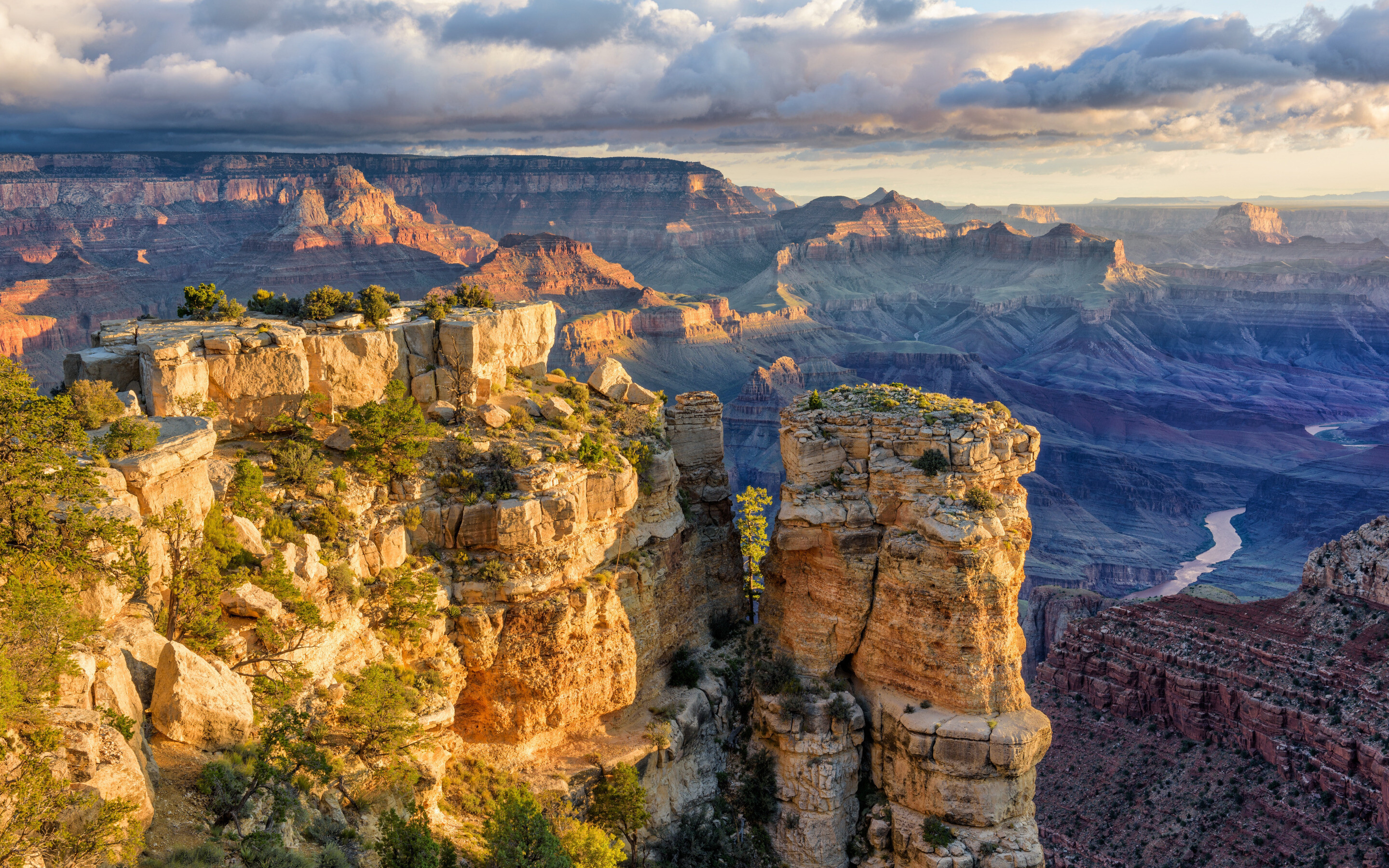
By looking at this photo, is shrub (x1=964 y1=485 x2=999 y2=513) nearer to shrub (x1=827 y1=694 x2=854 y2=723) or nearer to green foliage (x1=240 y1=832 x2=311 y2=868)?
shrub (x1=827 y1=694 x2=854 y2=723)

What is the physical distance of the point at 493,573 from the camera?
26.8 metres

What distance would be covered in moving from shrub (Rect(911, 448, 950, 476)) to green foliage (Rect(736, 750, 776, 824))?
10970 millimetres

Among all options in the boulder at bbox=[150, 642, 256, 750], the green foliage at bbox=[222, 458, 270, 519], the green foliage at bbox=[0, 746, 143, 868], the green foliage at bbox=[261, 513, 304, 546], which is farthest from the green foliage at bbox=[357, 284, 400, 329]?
the green foliage at bbox=[0, 746, 143, 868]

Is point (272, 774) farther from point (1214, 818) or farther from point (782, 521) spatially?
point (1214, 818)

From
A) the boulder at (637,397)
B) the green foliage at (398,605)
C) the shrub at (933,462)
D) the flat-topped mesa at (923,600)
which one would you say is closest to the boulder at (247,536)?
the green foliage at (398,605)

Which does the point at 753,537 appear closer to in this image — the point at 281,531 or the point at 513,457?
the point at 513,457

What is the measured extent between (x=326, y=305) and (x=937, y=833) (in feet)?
83.5

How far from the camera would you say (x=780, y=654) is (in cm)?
3212

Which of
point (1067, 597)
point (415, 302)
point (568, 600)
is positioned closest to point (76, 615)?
point (568, 600)

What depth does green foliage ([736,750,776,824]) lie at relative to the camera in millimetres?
30656

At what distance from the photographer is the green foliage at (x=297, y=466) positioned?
996 inches

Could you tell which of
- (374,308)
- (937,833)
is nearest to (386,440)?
(374,308)

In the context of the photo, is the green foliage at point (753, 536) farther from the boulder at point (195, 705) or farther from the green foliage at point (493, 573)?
the boulder at point (195, 705)

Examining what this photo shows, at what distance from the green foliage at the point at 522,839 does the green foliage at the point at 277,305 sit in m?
17.0
